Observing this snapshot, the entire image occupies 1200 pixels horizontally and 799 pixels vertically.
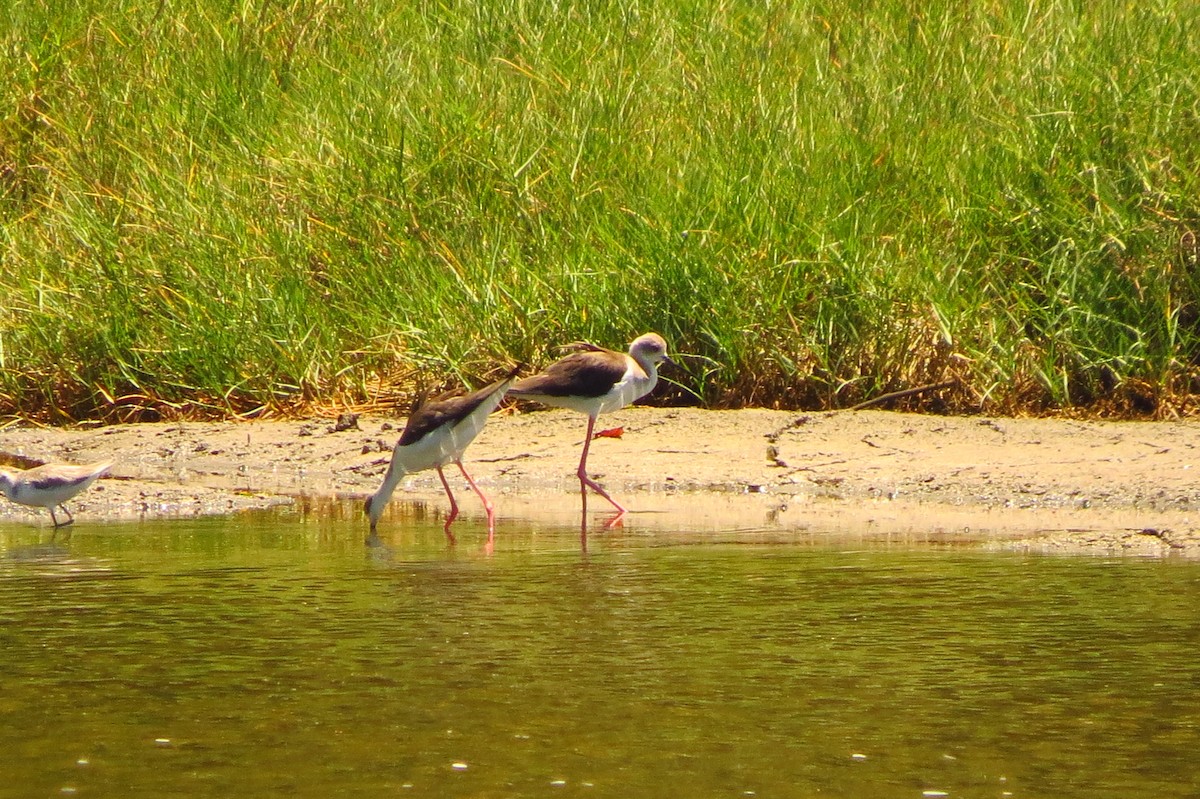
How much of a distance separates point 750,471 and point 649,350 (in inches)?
28.7

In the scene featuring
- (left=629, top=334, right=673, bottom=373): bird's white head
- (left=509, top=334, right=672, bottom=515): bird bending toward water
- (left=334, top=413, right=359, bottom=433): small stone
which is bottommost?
(left=334, top=413, right=359, bottom=433): small stone

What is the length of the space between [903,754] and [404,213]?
256 inches

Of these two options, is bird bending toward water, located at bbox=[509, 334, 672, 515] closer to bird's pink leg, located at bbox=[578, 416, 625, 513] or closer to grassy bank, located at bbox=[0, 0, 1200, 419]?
bird's pink leg, located at bbox=[578, 416, 625, 513]

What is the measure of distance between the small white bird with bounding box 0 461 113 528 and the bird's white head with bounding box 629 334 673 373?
2479 mm

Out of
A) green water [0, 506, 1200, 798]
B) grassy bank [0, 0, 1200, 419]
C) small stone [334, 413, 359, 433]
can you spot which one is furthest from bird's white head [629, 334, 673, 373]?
green water [0, 506, 1200, 798]

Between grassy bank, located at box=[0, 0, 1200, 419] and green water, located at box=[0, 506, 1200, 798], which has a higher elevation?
grassy bank, located at box=[0, 0, 1200, 419]

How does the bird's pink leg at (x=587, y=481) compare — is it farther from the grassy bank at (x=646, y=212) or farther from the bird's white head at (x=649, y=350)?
the grassy bank at (x=646, y=212)

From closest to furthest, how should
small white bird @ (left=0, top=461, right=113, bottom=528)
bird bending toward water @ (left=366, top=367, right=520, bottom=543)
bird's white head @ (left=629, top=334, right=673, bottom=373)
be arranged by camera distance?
small white bird @ (left=0, top=461, right=113, bottom=528) → bird bending toward water @ (left=366, top=367, right=520, bottom=543) → bird's white head @ (left=629, top=334, right=673, bottom=373)

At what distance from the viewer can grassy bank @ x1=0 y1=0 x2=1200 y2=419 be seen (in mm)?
8602

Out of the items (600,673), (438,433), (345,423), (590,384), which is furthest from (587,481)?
(600,673)

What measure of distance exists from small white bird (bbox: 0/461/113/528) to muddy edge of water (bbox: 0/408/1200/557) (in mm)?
345

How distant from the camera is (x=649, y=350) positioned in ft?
26.8

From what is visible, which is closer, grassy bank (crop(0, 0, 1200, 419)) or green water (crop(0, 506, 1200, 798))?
green water (crop(0, 506, 1200, 798))

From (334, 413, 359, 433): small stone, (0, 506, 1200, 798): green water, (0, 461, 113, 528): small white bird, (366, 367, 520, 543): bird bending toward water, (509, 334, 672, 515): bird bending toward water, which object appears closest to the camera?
(0, 506, 1200, 798): green water
